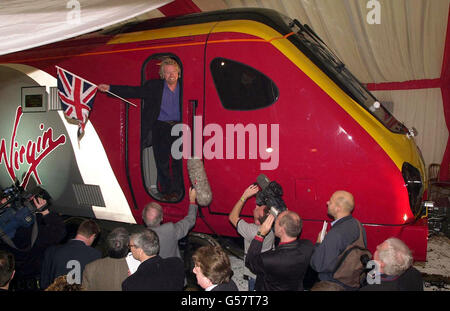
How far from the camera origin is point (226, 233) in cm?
471

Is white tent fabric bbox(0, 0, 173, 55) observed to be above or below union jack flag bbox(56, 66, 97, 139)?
above

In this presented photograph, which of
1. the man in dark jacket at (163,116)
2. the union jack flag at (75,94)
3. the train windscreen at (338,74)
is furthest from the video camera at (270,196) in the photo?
the union jack flag at (75,94)

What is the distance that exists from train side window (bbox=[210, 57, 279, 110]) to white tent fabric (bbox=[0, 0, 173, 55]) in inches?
50.9

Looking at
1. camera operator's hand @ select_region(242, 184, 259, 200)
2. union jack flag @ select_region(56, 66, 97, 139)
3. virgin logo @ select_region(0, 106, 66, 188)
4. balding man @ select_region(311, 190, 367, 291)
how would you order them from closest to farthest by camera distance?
balding man @ select_region(311, 190, 367, 291) → camera operator's hand @ select_region(242, 184, 259, 200) → union jack flag @ select_region(56, 66, 97, 139) → virgin logo @ select_region(0, 106, 66, 188)

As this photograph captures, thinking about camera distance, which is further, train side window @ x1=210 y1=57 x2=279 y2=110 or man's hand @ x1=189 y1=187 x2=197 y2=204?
man's hand @ x1=189 y1=187 x2=197 y2=204

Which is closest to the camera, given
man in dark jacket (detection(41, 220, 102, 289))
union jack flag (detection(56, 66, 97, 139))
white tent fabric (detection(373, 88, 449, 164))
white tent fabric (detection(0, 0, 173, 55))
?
man in dark jacket (detection(41, 220, 102, 289))

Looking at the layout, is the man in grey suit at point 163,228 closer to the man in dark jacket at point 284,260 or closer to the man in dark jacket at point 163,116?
the man in dark jacket at point 163,116

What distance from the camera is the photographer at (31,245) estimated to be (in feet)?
14.2

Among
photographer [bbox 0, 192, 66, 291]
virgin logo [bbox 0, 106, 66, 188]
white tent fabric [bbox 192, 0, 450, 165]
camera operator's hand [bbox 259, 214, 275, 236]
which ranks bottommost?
photographer [bbox 0, 192, 66, 291]

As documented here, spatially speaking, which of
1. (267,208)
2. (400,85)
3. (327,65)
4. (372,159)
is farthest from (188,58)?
(400,85)

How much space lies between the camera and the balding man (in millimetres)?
3580

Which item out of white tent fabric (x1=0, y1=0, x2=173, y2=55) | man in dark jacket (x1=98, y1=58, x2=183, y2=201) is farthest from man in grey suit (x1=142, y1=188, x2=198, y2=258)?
white tent fabric (x1=0, y1=0, x2=173, y2=55)

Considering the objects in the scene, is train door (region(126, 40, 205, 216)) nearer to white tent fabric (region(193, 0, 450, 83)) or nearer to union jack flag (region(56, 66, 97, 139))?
union jack flag (region(56, 66, 97, 139))

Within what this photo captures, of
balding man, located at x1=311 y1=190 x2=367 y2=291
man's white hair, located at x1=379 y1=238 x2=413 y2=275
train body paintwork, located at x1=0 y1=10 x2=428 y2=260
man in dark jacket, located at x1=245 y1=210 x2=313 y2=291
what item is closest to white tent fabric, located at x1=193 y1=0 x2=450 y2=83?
train body paintwork, located at x1=0 y1=10 x2=428 y2=260
